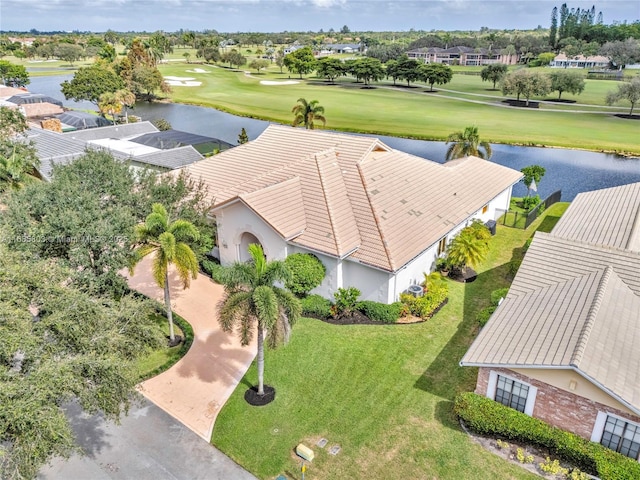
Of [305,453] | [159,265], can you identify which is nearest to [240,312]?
[159,265]

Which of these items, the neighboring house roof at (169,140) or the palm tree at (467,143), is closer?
the palm tree at (467,143)

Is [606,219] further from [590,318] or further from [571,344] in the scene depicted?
[571,344]

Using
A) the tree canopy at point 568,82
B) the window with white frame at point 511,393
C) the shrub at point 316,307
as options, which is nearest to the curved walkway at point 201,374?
the shrub at point 316,307

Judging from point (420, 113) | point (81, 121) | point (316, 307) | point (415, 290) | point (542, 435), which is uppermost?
point (81, 121)

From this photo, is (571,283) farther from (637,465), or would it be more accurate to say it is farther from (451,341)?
(637,465)

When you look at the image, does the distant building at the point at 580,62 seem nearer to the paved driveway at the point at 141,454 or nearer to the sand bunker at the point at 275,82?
the sand bunker at the point at 275,82

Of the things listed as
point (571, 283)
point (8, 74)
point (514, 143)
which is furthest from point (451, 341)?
point (8, 74)
